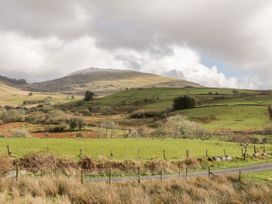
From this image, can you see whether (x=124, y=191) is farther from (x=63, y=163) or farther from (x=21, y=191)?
(x=63, y=163)

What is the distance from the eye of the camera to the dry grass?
51.7ft

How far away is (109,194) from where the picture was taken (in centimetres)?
1603

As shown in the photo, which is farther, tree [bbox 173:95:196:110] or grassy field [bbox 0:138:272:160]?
tree [bbox 173:95:196:110]

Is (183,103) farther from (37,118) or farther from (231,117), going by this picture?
(37,118)

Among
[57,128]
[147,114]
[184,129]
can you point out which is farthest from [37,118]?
[184,129]

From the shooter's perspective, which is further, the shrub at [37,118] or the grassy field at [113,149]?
the shrub at [37,118]

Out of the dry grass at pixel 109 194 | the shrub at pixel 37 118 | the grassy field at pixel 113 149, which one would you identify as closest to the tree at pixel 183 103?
the shrub at pixel 37 118

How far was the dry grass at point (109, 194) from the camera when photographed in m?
15.8

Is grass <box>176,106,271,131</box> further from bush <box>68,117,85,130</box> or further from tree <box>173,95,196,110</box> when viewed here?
bush <box>68,117,85,130</box>

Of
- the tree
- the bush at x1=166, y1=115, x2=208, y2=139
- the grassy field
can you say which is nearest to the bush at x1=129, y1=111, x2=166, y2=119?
the tree

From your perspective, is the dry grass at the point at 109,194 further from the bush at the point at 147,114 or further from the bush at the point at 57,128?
the bush at the point at 147,114

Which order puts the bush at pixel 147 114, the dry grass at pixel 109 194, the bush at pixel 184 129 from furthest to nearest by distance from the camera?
the bush at pixel 147 114, the bush at pixel 184 129, the dry grass at pixel 109 194

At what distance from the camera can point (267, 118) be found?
128 metres

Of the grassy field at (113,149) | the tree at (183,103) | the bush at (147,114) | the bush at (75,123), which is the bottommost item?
the grassy field at (113,149)
